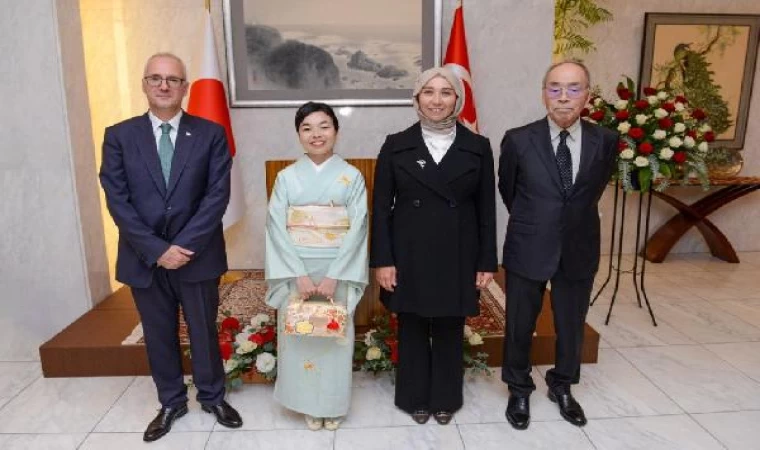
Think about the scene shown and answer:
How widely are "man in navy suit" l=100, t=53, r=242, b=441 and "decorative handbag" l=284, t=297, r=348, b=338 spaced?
423 millimetres

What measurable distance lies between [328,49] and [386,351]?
228 centimetres

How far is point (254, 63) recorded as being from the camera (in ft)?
13.0

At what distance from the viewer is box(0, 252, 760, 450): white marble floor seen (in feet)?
7.85

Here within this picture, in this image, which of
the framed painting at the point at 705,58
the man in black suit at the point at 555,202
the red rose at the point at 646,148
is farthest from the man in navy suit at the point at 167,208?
the framed painting at the point at 705,58

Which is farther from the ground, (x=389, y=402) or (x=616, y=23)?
(x=616, y=23)

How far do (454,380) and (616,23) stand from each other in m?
4.32

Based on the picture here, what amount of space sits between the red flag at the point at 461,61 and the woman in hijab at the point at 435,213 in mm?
1569

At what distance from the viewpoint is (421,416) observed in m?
2.51

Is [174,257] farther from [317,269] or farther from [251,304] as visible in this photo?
[251,304]

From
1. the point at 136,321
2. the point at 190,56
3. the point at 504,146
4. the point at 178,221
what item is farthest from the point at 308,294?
the point at 190,56

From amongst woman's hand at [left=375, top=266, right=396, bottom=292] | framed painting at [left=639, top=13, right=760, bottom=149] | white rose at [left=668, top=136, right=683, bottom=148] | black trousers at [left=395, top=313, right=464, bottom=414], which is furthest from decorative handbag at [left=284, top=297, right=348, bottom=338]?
framed painting at [left=639, top=13, right=760, bottom=149]

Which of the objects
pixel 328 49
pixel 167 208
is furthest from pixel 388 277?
Result: pixel 328 49

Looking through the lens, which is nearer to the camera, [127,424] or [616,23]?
[127,424]

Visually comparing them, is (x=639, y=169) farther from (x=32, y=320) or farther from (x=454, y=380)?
(x=32, y=320)
